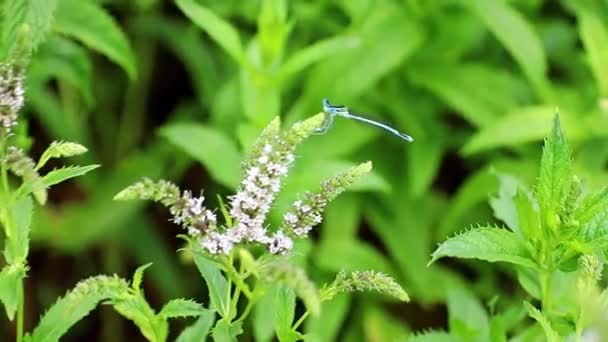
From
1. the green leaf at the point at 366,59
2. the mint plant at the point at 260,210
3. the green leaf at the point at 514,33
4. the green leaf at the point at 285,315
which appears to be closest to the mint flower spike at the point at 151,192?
the mint plant at the point at 260,210

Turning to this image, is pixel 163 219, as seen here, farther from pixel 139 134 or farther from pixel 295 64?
pixel 295 64

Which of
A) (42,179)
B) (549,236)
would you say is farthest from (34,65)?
(549,236)

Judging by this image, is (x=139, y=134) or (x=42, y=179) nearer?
(x=42, y=179)

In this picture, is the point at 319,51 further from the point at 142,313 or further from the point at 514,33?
Result: the point at 142,313

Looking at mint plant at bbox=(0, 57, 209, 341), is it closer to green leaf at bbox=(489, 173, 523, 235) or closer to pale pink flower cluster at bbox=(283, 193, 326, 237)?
pale pink flower cluster at bbox=(283, 193, 326, 237)

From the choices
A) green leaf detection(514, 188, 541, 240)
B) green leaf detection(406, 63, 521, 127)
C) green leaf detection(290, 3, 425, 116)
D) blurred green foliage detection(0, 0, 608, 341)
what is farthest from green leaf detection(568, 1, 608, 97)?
green leaf detection(514, 188, 541, 240)

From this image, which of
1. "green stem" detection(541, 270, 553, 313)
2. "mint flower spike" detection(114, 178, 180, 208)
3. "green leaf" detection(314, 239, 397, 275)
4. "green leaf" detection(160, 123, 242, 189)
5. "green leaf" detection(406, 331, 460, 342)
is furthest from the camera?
"green leaf" detection(314, 239, 397, 275)

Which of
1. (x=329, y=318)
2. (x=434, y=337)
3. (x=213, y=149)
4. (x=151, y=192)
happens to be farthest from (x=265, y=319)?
(x=151, y=192)
